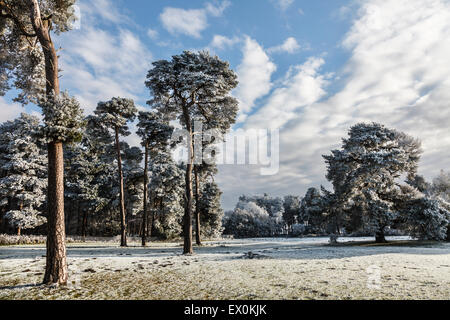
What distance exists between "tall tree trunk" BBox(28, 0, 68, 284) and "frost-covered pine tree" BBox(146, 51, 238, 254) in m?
7.95

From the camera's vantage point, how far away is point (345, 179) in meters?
23.6

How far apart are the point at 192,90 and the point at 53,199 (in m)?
10.5

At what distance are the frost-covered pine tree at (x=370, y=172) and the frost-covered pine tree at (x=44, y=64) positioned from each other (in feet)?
74.2

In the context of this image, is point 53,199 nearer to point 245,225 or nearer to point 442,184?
point 442,184

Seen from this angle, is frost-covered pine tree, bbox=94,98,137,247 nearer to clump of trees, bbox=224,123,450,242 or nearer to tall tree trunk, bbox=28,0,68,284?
tall tree trunk, bbox=28,0,68,284

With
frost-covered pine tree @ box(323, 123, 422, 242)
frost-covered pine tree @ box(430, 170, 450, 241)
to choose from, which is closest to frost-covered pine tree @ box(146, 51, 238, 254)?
frost-covered pine tree @ box(323, 123, 422, 242)

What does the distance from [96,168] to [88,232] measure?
16099mm

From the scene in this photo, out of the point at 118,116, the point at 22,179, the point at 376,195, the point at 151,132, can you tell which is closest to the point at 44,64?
the point at 118,116

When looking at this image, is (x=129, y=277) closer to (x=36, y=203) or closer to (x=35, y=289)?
(x=35, y=289)

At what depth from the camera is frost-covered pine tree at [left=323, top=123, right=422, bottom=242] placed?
68.8ft

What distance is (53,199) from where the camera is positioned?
6926 mm

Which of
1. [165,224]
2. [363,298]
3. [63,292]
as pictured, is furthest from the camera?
[165,224]

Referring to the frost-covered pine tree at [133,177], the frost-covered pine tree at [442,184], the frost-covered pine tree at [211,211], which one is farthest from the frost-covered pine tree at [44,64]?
the frost-covered pine tree at [442,184]
